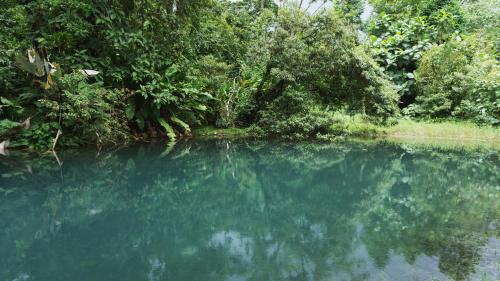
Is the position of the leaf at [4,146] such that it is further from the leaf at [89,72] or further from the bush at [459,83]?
the bush at [459,83]

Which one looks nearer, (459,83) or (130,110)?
(130,110)

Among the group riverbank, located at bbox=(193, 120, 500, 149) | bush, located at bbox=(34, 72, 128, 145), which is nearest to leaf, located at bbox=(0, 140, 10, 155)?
bush, located at bbox=(34, 72, 128, 145)

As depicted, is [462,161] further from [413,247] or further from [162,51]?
[162,51]

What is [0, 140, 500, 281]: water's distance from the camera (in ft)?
10.7

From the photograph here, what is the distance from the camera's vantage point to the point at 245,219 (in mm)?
4727

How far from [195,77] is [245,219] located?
362 inches

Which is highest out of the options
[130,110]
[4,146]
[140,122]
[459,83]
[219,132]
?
[459,83]

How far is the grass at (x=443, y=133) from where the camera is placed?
1374 cm

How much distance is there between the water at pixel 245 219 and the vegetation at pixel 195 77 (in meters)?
2.00

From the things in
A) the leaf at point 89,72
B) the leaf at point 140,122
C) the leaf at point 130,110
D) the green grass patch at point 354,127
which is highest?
the leaf at point 89,72

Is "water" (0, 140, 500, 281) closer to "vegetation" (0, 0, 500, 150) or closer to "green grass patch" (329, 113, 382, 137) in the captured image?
"vegetation" (0, 0, 500, 150)

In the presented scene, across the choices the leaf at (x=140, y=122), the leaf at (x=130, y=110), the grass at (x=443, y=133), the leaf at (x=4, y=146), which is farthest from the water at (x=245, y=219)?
the grass at (x=443, y=133)

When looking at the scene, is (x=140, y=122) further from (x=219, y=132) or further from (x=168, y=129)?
(x=219, y=132)

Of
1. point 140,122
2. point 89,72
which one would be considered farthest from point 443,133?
point 89,72
